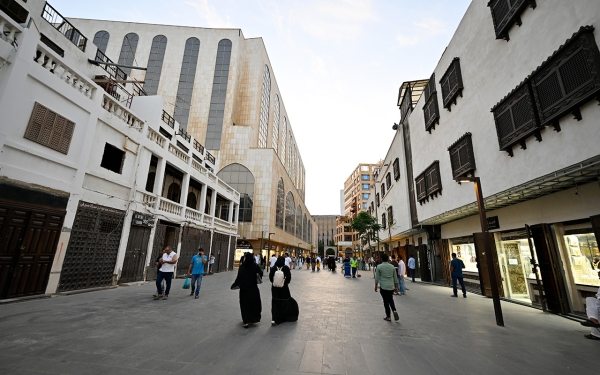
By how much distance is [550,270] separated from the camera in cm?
746

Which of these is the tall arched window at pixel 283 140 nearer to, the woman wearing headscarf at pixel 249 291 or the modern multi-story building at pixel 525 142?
the modern multi-story building at pixel 525 142

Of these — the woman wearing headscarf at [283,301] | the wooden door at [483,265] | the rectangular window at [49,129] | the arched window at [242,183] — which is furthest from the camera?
the arched window at [242,183]

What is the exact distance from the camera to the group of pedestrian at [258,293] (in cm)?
574

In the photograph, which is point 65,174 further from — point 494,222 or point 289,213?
point 289,213

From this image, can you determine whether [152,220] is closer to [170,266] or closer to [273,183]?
[170,266]

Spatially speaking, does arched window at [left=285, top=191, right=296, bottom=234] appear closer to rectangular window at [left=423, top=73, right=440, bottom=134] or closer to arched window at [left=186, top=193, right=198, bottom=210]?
arched window at [left=186, top=193, right=198, bottom=210]

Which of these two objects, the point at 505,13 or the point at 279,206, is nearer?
the point at 505,13

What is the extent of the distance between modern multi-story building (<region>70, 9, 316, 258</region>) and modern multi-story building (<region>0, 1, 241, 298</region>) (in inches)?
831

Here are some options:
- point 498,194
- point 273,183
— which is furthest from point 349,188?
point 498,194

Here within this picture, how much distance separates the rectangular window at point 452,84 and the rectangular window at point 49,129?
15.4 m

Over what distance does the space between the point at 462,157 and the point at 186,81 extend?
43089mm

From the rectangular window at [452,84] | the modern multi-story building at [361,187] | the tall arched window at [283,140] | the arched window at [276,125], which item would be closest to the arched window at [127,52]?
the arched window at [276,125]

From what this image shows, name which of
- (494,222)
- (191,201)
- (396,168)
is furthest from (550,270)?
(191,201)

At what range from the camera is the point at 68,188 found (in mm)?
9047
